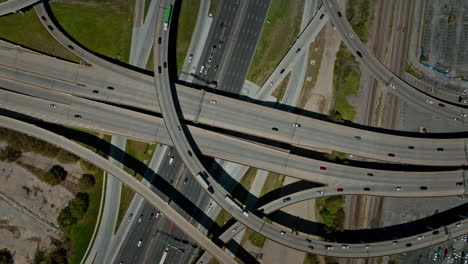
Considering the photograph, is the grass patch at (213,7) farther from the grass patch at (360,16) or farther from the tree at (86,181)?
the tree at (86,181)

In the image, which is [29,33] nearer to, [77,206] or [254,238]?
[77,206]

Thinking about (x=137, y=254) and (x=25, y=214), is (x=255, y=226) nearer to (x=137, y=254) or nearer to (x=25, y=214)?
(x=137, y=254)

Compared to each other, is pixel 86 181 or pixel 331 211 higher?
Result: pixel 331 211

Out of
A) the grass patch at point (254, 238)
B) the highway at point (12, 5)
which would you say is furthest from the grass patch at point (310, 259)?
the highway at point (12, 5)

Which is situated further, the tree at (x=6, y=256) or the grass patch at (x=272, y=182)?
the grass patch at (x=272, y=182)

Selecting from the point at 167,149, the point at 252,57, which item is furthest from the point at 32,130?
the point at 252,57

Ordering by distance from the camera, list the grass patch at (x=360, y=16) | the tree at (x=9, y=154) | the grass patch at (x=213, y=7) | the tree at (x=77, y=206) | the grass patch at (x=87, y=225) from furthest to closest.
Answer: the grass patch at (x=360, y=16)
the grass patch at (x=213, y=7)
the grass patch at (x=87, y=225)
the tree at (x=9, y=154)
the tree at (x=77, y=206)

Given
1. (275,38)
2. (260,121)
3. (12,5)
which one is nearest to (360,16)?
(275,38)

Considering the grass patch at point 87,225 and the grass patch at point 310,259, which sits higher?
the grass patch at point 310,259
